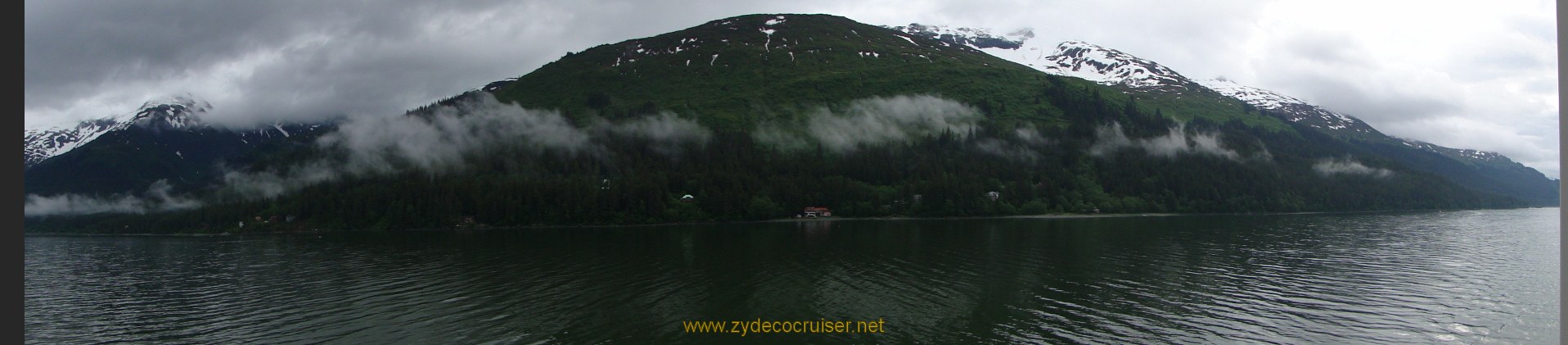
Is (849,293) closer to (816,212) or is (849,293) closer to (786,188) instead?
(816,212)

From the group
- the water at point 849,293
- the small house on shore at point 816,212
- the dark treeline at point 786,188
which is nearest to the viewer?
the water at point 849,293

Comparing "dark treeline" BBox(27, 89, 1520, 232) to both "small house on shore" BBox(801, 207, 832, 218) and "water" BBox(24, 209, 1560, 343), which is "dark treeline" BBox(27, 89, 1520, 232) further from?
"water" BBox(24, 209, 1560, 343)

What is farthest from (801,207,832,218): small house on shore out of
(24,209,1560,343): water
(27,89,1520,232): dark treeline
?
(24,209,1560,343): water

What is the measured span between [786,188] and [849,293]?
10612 cm

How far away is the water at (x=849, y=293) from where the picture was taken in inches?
1150

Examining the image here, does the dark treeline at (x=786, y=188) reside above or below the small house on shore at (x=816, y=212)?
above

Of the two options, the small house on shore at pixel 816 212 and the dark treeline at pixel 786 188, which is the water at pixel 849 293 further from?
the small house on shore at pixel 816 212

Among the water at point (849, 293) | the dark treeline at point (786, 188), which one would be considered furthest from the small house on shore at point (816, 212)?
the water at point (849, 293)

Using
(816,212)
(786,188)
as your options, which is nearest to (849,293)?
(816,212)

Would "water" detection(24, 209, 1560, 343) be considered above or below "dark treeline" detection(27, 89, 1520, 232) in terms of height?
below

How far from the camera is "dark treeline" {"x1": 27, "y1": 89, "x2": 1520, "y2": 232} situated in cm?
13512

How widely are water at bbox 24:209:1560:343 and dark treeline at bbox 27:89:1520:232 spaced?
198 ft

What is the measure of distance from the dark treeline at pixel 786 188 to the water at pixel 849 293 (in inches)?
2371

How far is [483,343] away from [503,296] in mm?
11377
